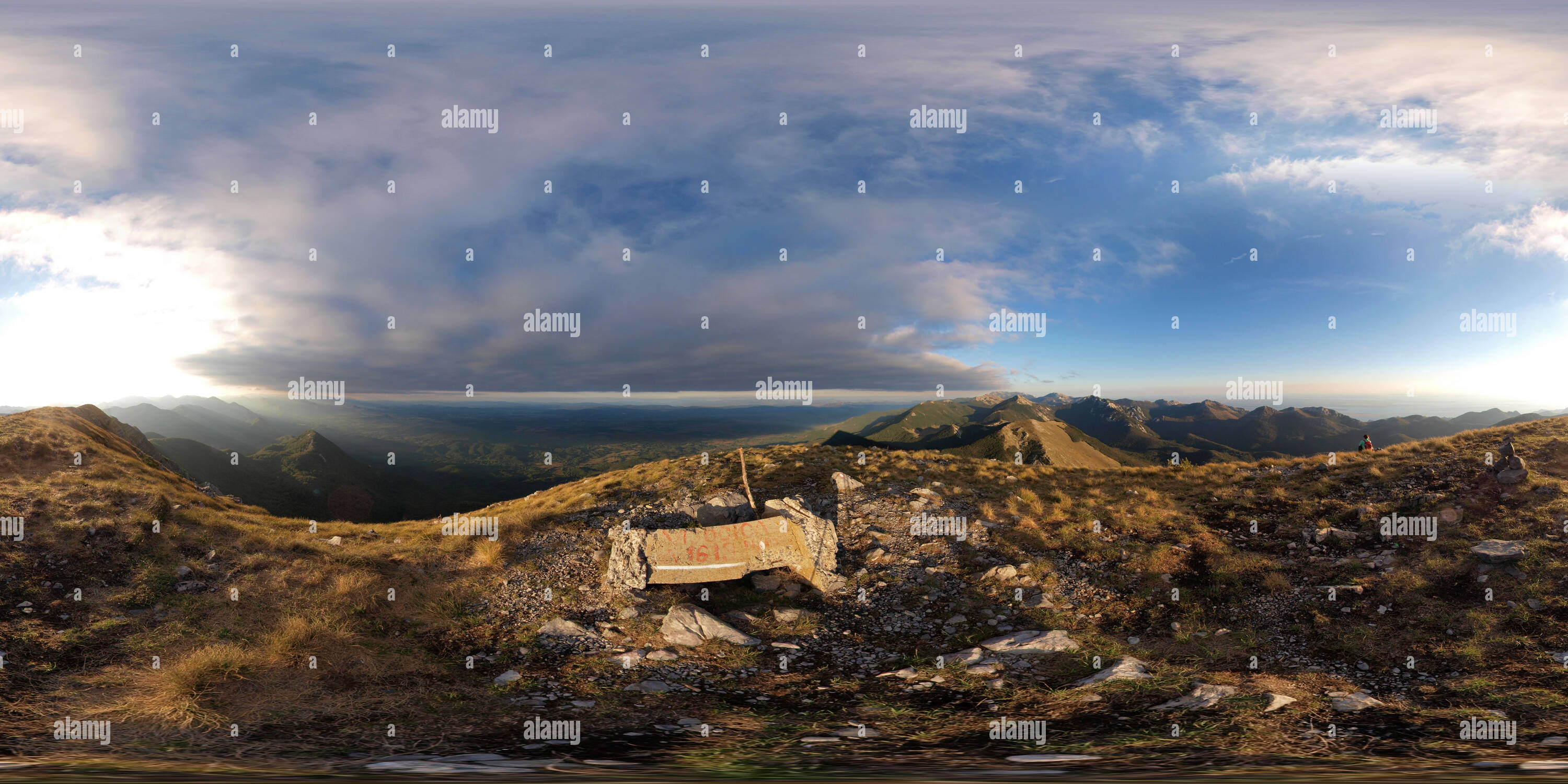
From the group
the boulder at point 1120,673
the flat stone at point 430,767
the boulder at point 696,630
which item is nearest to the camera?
the flat stone at point 430,767

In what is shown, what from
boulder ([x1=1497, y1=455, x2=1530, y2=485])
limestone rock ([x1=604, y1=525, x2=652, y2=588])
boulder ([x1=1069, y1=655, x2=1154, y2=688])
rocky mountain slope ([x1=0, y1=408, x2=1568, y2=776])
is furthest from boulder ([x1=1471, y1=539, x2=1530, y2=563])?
limestone rock ([x1=604, y1=525, x2=652, y2=588])

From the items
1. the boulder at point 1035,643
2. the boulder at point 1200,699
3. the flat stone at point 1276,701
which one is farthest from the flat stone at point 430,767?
the flat stone at point 1276,701

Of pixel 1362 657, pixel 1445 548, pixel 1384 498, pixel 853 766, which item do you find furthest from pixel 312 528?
pixel 1384 498

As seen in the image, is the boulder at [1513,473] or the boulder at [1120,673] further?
the boulder at [1513,473]

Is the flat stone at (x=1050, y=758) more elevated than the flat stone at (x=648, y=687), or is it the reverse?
the flat stone at (x=1050, y=758)

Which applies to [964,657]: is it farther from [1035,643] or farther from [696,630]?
[696,630]

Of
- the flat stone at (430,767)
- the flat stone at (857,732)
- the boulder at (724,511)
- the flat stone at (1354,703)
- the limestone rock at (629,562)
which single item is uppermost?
the boulder at (724,511)

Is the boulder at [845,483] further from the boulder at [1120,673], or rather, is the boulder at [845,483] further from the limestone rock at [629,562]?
the boulder at [1120,673]

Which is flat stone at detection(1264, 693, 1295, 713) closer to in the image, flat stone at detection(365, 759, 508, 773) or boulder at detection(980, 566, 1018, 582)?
boulder at detection(980, 566, 1018, 582)
